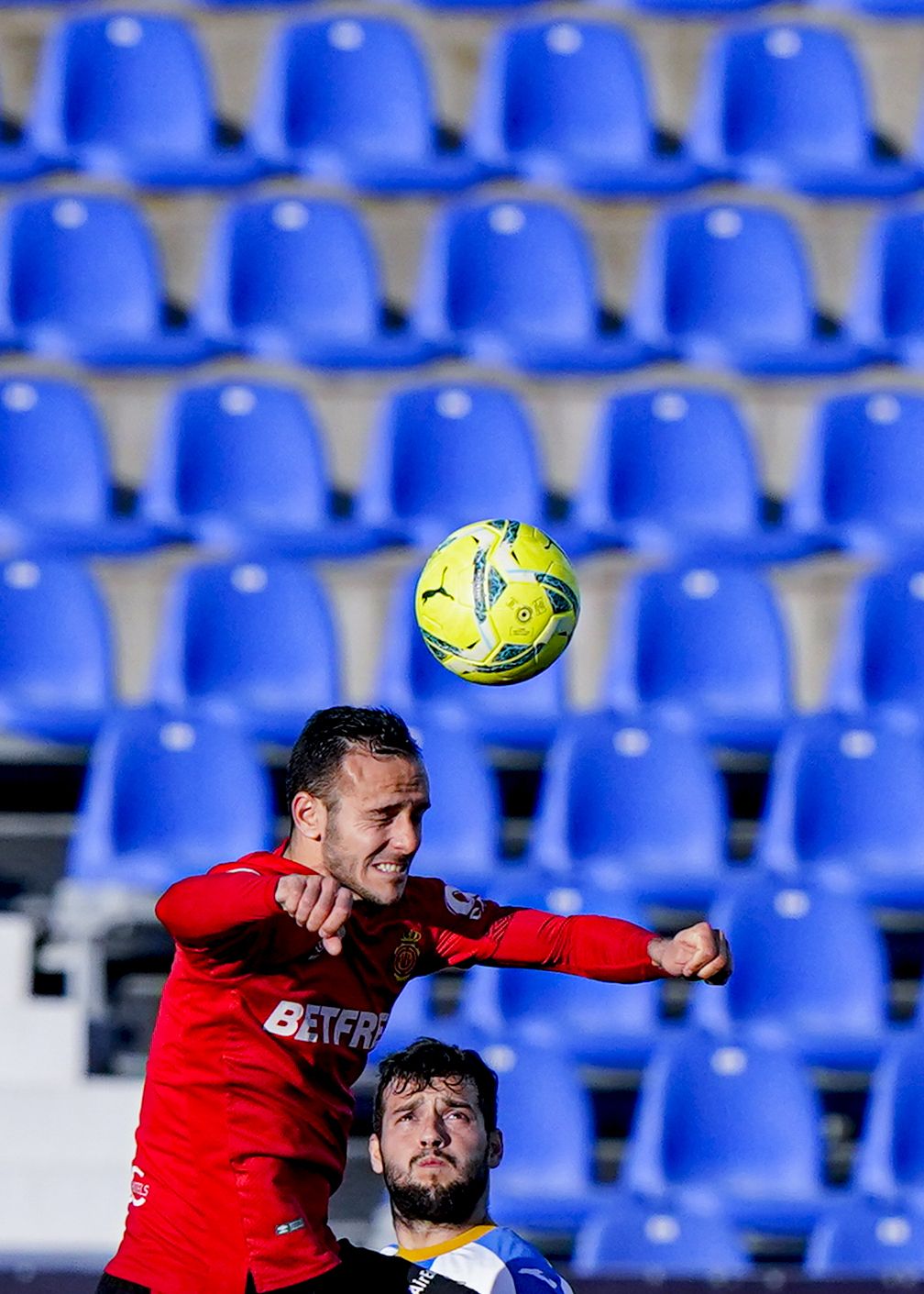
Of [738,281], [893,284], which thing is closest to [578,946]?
[738,281]

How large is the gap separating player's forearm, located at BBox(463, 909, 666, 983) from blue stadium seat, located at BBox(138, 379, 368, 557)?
3.77 meters

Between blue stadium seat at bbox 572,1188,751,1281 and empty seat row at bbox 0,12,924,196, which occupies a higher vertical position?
empty seat row at bbox 0,12,924,196

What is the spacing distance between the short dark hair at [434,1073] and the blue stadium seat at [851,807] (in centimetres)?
293

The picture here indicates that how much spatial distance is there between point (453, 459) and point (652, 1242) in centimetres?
279

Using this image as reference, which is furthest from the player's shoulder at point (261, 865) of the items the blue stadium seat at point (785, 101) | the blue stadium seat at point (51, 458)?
the blue stadium seat at point (785, 101)

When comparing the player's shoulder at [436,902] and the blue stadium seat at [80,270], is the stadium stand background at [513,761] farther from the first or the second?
the player's shoulder at [436,902]

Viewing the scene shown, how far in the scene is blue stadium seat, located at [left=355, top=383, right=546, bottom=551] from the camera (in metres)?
7.27

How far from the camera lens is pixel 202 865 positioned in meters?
6.30

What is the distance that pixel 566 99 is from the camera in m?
8.17

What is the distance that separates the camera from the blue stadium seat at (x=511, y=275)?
Result: 25.5 ft

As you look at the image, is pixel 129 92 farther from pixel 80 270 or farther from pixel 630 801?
pixel 630 801

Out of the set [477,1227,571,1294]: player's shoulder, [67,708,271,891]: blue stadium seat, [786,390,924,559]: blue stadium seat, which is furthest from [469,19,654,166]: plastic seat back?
[477,1227,571,1294]: player's shoulder

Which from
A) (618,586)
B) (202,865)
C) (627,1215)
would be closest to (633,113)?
(618,586)

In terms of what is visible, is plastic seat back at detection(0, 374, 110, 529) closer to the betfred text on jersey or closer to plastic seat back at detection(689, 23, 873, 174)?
plastic seat back at detection(689, 23, 873, 174)
